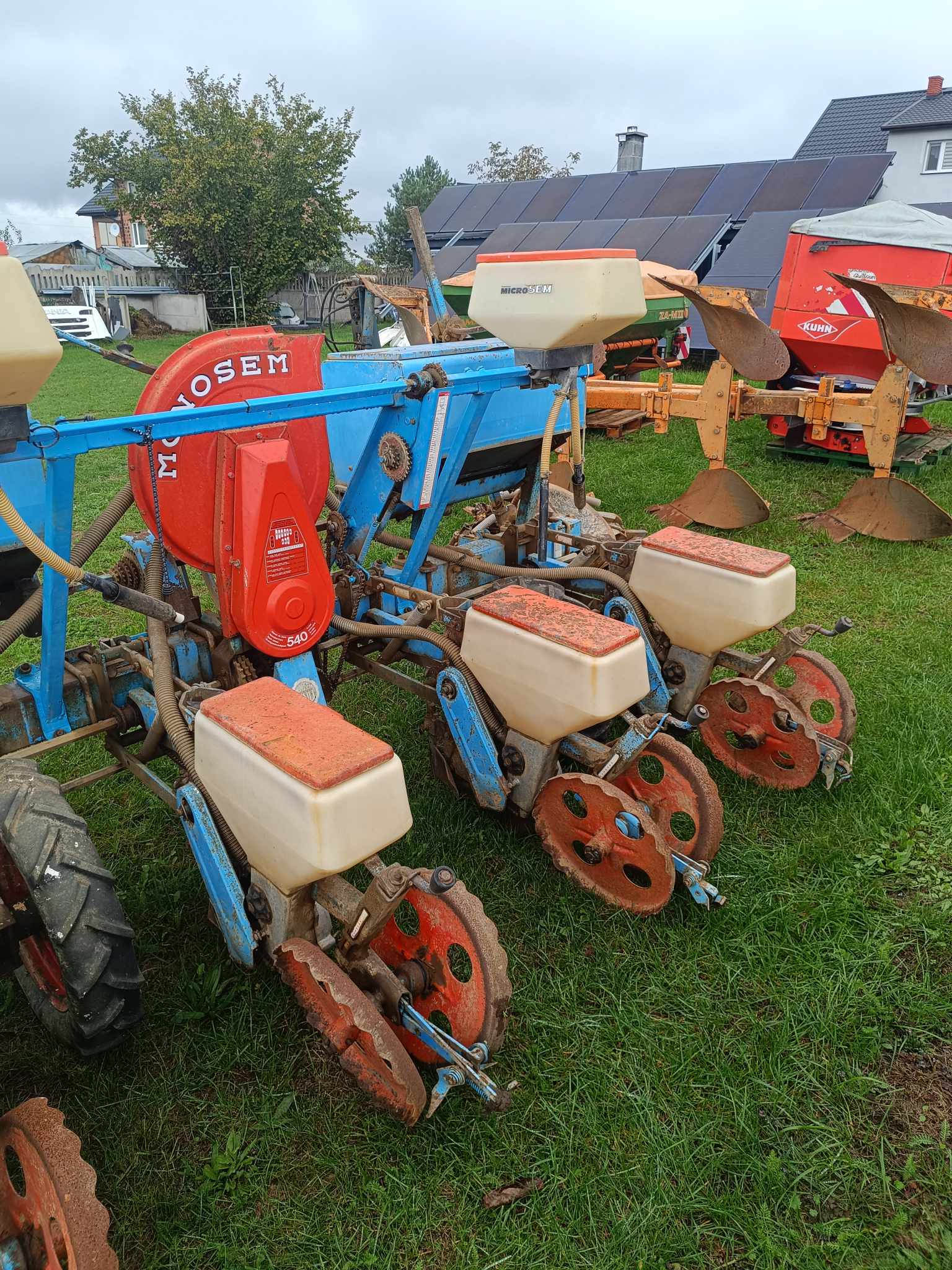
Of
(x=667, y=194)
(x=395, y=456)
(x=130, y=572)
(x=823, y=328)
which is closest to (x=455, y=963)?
(x=395, y=456)

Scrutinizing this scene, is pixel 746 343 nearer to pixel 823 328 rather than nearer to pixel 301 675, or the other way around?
pixel 823 328

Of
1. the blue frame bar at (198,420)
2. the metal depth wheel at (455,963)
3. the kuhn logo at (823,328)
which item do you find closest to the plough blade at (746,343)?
the kuhn logo at (823,328)

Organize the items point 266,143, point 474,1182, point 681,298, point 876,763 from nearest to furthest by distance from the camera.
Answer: point 474,1182, point 876,763, point 681,298, point 266,143

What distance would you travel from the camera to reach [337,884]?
82.8 inches

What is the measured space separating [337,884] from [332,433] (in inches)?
85.8

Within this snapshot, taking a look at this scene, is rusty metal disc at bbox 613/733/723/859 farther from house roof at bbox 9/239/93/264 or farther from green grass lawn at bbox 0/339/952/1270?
house roof at bbox 9/239/93/264

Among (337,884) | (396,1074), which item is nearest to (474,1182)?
(396,1074)

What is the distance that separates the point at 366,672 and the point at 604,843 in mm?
1296

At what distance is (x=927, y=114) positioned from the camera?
24.6m

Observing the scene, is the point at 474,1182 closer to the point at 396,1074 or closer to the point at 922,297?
the point at 396,1074

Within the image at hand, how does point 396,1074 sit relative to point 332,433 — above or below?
below

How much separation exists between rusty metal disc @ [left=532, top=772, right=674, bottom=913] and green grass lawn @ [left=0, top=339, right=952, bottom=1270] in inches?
3.5

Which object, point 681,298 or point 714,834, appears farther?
point 681,298

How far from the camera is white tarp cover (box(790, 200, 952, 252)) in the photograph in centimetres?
695
